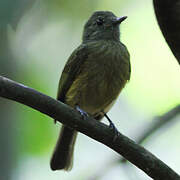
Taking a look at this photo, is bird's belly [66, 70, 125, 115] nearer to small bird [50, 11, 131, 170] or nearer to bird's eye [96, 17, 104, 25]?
small bird [50, 11, 131, 170]

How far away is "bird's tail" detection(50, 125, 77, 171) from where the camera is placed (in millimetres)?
3930

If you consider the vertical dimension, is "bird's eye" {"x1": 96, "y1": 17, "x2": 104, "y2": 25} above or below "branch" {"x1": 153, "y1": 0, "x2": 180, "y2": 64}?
below

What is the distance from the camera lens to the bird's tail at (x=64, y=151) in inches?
155

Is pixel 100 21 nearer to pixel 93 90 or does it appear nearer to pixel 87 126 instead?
pixel 93 90

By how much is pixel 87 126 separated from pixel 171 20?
3.24 ft

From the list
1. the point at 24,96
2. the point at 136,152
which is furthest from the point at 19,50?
the point at 136,152

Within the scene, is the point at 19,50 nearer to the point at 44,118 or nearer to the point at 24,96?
the point at 44,118

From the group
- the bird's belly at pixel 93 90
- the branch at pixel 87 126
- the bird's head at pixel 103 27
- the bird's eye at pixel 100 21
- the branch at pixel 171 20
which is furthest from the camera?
the bird's eye at pixel 100 21

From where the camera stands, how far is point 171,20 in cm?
186

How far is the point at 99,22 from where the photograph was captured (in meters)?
4.58

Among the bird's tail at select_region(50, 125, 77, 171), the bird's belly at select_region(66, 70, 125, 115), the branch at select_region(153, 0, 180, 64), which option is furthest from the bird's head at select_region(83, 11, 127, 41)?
the branch at select_region(153, 0, 180, 64)

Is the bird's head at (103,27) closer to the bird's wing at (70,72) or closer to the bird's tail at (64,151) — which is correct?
the bird's wing at (70,72)

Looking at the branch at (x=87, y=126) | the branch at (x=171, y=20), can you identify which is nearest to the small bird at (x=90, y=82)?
the branch at (x=87, y=126)

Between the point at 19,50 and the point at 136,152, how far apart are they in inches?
59.8
